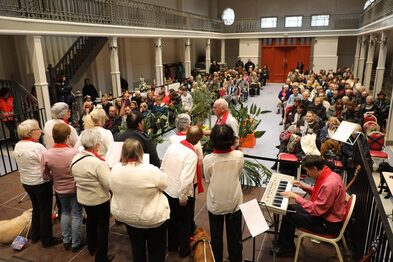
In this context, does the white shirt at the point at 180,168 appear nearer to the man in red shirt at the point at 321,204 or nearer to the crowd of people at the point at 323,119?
the man in red shirt at the point at 321,204

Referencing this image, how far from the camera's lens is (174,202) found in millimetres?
3244

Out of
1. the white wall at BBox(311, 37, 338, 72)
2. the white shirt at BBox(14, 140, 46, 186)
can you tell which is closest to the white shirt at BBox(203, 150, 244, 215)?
the white shirt at BBox(14, 140, 46, 186)

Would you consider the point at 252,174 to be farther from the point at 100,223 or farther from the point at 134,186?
the point at 134,186

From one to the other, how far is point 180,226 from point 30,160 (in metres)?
1.82

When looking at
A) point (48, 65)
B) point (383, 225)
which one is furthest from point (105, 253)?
point (48, 65)

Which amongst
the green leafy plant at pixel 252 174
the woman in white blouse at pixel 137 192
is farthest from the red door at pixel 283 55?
the woman in white blouse at pixel 137 192

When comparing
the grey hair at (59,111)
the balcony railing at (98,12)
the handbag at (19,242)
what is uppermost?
the balcony railing at (98,12)

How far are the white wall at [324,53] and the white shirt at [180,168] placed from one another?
2100 cm

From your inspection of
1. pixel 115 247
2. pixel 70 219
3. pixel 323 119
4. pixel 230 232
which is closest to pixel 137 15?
pixel 323 119

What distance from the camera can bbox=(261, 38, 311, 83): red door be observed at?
22.0 metres

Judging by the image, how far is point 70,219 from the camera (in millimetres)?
3533

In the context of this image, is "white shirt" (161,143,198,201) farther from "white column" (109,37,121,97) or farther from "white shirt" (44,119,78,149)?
"white column" (109,37,121,97)

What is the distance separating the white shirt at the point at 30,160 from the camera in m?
3.39

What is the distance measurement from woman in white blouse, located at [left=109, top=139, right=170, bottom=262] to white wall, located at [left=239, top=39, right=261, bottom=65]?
2156 centimetres
